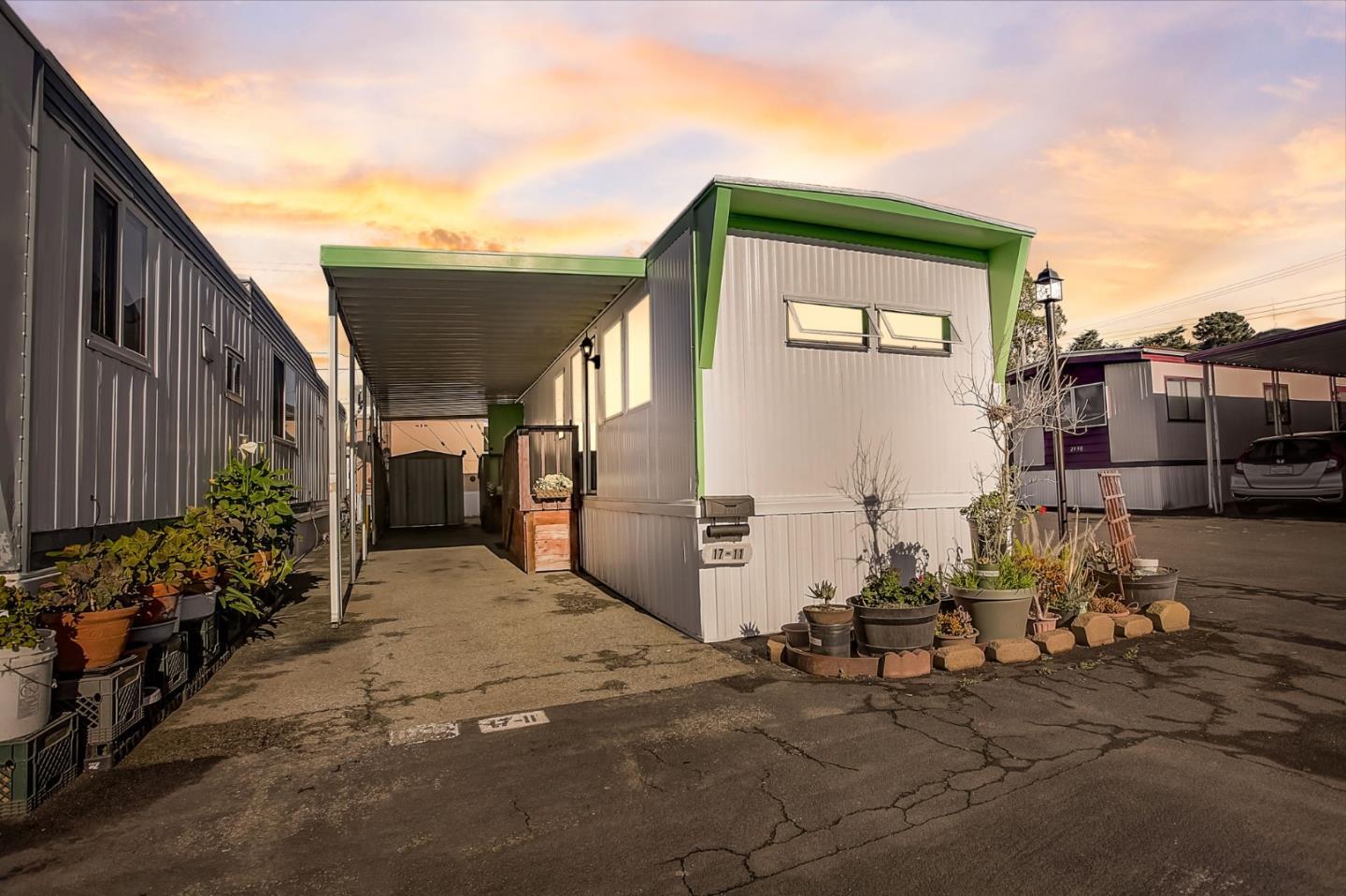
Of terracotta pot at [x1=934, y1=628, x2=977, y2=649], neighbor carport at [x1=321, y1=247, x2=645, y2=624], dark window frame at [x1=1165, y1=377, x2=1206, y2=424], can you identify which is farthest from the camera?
dark window frame at [x1=1165, y1=377, x2=1206, y2=424]

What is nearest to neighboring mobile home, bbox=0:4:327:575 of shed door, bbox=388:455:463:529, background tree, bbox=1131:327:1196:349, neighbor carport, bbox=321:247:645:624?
neighbor carport, bbox=321:247:645:624

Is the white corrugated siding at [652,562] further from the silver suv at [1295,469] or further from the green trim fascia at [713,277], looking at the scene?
the silver suv at [1295,469]

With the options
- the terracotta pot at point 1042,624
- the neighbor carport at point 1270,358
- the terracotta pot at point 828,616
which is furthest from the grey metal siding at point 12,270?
the neighbor carport at point 1270,358

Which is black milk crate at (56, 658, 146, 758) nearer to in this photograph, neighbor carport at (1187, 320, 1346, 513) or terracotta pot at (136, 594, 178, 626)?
terracotta pot at (136, 594, 178, 626)

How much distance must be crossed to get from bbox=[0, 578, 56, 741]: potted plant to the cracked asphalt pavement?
448 millimetres

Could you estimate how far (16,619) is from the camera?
366cm

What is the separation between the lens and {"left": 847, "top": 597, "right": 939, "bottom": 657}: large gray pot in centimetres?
570

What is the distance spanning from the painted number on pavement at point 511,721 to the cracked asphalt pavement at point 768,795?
102 millimetres

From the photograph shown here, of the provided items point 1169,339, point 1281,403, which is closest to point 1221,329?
point 1169,339

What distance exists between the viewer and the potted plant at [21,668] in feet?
11.5

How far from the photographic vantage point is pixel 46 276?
4.82 m

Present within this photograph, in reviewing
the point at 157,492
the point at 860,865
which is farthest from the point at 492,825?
the point at 157,492

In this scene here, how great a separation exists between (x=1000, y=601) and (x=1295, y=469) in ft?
42.4

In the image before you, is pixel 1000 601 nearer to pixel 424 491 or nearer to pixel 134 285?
pixel 134 285
